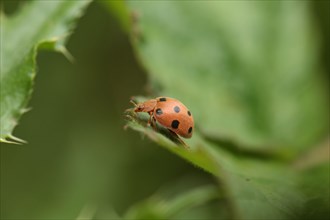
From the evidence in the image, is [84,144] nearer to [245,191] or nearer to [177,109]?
[177,109]

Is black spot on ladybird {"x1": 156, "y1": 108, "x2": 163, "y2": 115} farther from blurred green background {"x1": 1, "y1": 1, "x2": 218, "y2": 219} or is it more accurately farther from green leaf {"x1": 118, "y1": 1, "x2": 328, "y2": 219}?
blurred green background {"x1": 1, "y1": 1, "x2": 218, "y2": 219}

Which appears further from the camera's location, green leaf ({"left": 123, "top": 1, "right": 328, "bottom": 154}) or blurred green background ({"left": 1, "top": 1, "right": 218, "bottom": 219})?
blurred green background ({"left": 1, "top": 1, "right": 218, "bottom": 219})

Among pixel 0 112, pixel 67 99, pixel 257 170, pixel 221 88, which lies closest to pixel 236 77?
pixel 221 88

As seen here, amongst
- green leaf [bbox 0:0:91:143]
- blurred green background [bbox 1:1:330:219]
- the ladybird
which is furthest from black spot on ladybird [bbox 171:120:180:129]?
blurred green background [bbox 1:1:330:219]

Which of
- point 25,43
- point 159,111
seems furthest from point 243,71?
point 25,43

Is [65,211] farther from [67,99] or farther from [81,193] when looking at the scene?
[67,99]
